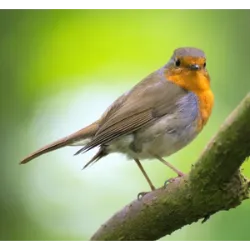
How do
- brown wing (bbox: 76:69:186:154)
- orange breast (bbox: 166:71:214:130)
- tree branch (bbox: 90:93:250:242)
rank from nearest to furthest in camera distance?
tree branch (bbox: 90:93:250:242), brown wing (bbox: 76:69:186:154), orange breast (bbox: 166:71:214:130)

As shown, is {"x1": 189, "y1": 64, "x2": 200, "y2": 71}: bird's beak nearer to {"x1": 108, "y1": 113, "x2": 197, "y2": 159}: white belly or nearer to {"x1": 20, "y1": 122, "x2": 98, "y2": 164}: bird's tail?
{"x1": 108, "y1": 113, "x2": 197, "y2": 159}: white belly

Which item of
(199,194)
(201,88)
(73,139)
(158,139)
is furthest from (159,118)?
(199,194)

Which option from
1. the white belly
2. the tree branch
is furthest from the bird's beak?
the tree branch

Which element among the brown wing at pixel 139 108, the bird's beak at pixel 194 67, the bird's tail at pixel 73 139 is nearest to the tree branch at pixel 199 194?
the brown wing at pixel 139 108

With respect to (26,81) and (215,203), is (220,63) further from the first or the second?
(215,203)

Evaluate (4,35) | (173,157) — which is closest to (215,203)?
(173,157)

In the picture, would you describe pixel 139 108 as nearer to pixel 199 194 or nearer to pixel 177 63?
pixel 177 63
